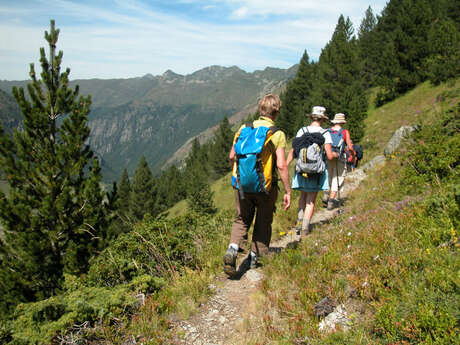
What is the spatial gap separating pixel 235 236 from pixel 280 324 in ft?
4.97

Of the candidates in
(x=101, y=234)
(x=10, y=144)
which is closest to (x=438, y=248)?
(x=101, y=234)

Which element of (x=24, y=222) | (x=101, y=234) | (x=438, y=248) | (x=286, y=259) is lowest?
(x=101, y=234)

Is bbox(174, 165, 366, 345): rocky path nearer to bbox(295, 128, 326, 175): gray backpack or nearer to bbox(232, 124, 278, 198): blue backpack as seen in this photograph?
bbox(232, 124, 278, 198): blue backpack

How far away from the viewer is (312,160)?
5.57m

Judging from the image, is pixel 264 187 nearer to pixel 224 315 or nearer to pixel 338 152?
pixel 224 315

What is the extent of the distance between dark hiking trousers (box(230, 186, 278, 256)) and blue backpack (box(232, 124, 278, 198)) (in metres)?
0.20

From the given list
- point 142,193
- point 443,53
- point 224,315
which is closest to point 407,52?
point 443,53

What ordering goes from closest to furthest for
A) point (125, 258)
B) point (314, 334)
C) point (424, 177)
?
point (314, 334) < point (125, 258) < point (424, 177)

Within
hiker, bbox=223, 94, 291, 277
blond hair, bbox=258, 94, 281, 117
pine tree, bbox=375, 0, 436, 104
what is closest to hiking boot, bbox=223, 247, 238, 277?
Answer: hiker, bbox=223, 94, 291, 277

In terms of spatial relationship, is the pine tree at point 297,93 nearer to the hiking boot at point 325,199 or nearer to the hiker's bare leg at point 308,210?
the hiking boot at point 325,199

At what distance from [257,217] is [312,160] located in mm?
1793

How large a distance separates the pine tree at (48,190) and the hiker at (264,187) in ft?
23.9

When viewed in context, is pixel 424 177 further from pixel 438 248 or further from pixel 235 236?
pixel 235 236

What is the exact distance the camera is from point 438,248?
3279mm
